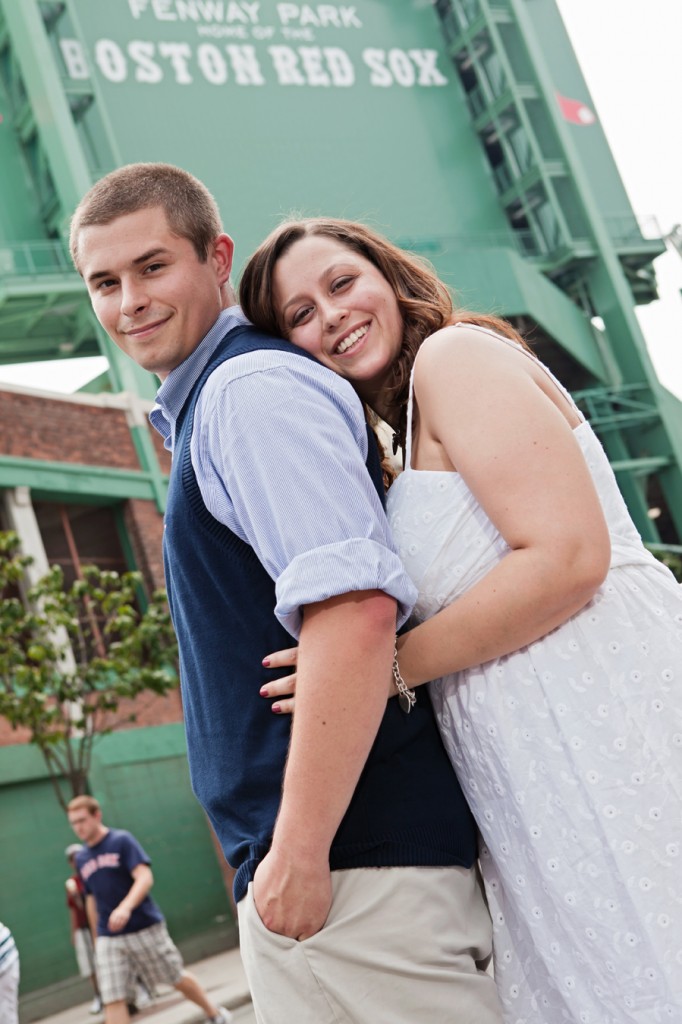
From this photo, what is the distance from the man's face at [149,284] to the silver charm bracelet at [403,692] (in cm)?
73

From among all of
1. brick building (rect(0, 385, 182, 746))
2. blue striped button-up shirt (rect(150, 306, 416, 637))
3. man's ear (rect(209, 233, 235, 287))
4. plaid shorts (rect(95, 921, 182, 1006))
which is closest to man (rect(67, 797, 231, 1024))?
plaid shorts (rect(95, 921, 182, 1006))

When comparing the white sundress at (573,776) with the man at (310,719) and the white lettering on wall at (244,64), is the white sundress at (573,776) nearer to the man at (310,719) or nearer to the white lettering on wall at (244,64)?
the man at (310,719)

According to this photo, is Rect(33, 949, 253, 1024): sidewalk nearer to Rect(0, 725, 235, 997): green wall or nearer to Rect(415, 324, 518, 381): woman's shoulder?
Rect(0, 725, 235, 997): green wall

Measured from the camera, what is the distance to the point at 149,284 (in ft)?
7.84

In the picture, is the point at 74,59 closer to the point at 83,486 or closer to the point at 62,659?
the point at 83,486

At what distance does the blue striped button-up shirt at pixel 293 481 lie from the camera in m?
1.99

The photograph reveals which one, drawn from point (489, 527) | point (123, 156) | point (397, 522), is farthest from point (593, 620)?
point (123, 156)

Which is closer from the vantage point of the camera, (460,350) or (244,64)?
(460,350)

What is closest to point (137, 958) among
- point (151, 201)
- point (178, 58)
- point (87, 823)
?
point (87, 823)

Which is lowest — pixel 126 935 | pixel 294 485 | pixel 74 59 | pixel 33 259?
pixel 126 935

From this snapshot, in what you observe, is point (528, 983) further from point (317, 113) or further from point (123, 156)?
point (317, 113)

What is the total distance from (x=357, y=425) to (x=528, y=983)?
1.07 meters

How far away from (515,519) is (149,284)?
2.73 ft

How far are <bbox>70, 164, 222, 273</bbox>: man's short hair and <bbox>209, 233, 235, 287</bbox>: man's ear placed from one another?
4 centimetres
